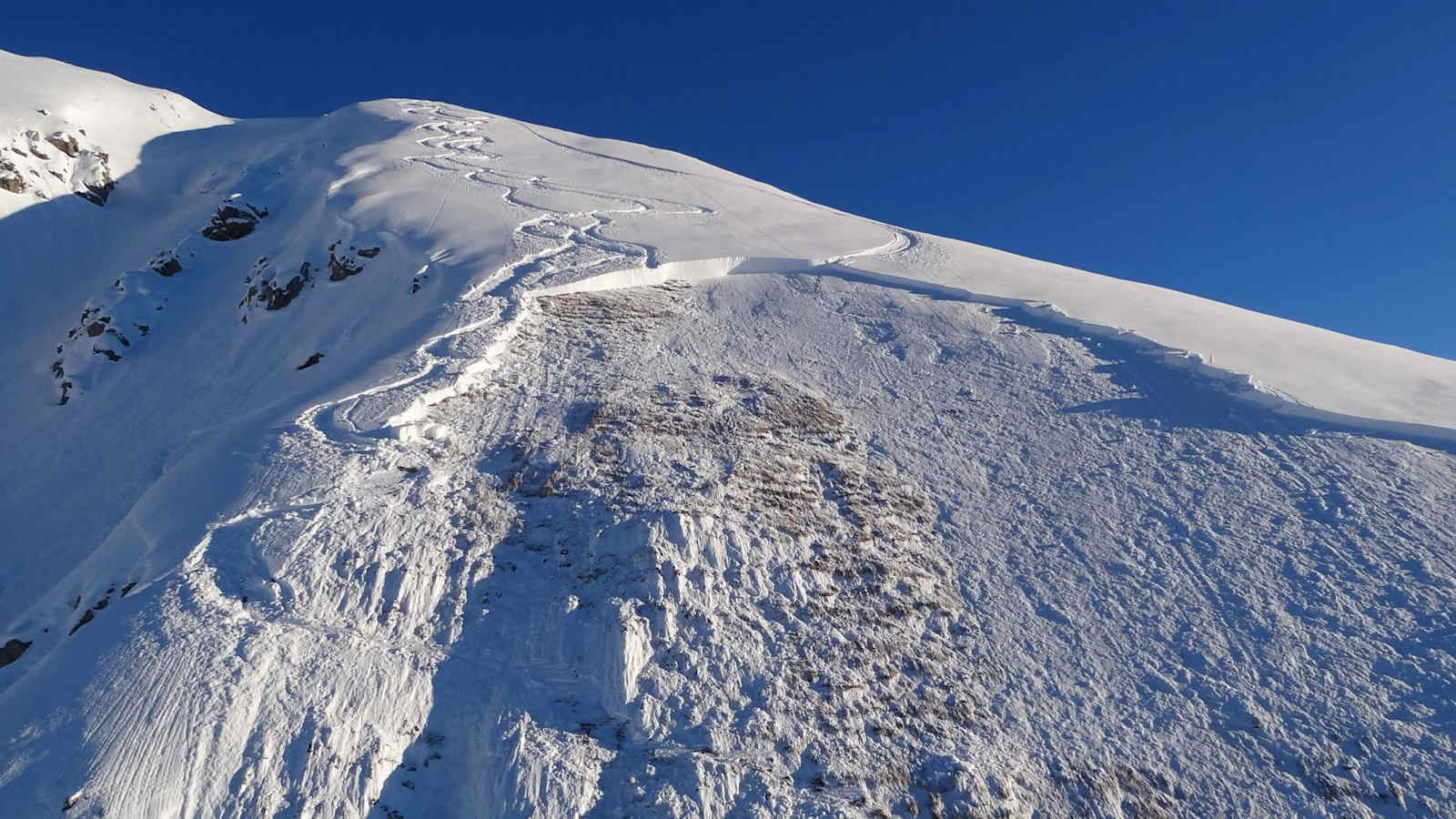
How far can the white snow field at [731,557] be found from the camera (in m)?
7.27

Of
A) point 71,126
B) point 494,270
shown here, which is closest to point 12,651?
point 494,270

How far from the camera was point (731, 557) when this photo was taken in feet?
31.3

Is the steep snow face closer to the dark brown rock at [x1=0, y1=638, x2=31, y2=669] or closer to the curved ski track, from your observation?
the curved ski track

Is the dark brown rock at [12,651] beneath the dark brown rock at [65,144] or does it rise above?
beneath

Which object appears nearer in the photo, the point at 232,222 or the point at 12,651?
the point at 12,651

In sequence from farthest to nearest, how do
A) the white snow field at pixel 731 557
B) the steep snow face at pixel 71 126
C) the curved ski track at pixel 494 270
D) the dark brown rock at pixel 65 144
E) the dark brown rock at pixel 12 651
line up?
the dark brown rock at pixel 65 144, the steep snow face at pixel 71 126, the curved ski track at pixel 494 270, the dark brown rock at pixel 12 651, the white snow field at pixel 731 557

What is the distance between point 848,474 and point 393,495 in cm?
603

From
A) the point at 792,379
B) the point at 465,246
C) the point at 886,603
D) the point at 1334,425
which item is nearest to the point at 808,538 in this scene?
the point at 886,603

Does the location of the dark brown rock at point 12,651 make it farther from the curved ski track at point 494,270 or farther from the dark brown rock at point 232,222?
the dark brown rock at point 232,222

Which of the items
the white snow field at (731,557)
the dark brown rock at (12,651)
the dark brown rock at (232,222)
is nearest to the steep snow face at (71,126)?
the dark brown rock at (232,222)

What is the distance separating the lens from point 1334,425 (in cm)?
1255

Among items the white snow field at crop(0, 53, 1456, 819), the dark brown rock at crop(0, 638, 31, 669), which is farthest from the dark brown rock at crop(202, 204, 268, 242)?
the dark brown rock at crop(0, 638, 31, 669)

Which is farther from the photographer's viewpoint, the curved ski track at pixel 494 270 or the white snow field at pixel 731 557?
the curved ski track at pixel 494 270

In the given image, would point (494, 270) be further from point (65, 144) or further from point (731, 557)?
point (65, 144)
